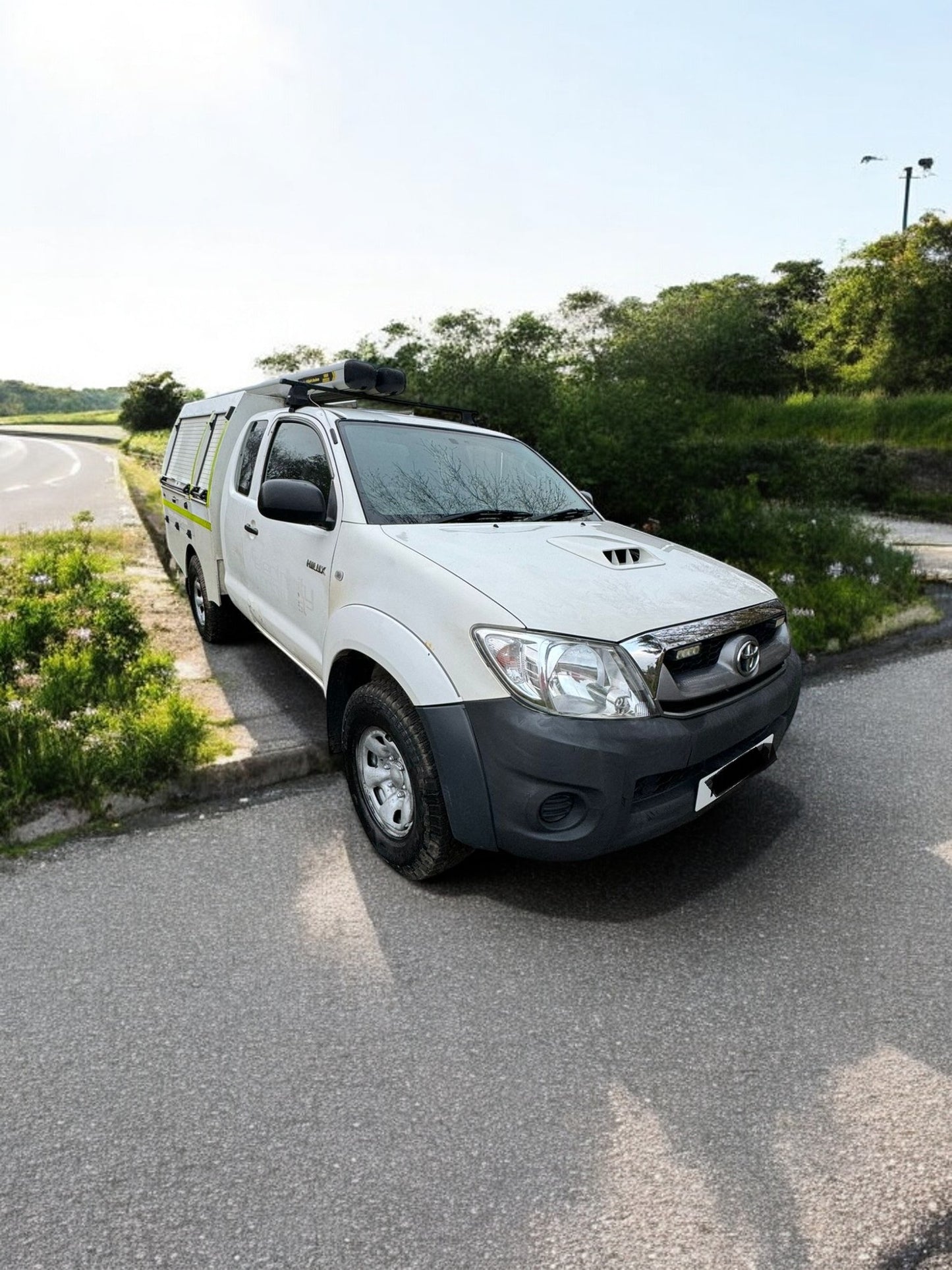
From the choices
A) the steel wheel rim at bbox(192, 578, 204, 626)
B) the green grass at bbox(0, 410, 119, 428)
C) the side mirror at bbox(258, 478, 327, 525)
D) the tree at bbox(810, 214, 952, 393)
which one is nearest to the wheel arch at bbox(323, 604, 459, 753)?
the side mirror at bbox(258, 478, 327, 525)

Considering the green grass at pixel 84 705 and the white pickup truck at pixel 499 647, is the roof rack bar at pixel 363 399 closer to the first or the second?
the white pickup truck at pixel 499 647

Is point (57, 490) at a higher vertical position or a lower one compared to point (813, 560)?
higher

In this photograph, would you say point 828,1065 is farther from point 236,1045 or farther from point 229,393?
point 229,393

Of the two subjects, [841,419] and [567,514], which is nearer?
[567,514]

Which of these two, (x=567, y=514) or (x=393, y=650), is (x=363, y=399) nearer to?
(x=567, y=514)

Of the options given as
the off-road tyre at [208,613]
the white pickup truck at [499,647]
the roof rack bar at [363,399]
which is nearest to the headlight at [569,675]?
the white pickup truck at [499,647]

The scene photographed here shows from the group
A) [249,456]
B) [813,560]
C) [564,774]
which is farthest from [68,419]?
[564,774]

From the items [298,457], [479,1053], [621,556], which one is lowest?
[479,1053]

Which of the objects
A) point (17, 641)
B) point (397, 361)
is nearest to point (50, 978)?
point (17, 641)

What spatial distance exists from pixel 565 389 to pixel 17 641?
7497 mm

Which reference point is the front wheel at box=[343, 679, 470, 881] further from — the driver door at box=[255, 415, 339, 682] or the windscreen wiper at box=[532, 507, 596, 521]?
the windscreen wiper at box=[532, 507, 596, 521]

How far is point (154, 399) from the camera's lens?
4847 cm

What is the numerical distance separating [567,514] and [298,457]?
1488mm

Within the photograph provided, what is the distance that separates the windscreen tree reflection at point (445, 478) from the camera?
3855 millimetres
